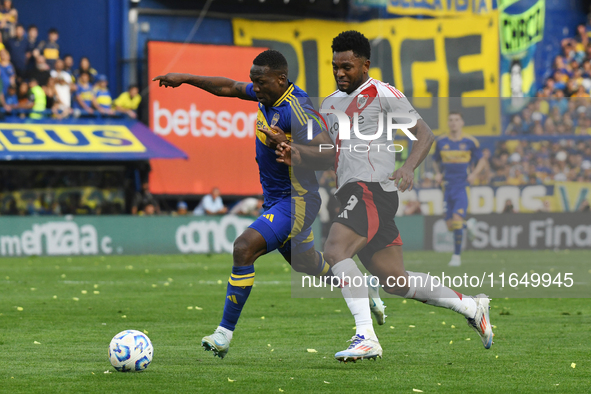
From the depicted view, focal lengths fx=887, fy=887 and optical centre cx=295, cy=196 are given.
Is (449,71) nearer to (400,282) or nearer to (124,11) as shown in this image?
(124,11)

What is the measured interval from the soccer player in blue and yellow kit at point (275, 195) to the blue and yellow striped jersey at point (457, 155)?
8.87 meters

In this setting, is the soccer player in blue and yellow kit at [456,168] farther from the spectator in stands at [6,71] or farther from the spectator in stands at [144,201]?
the spectator in stands at [6,71]

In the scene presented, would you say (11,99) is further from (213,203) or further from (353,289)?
(353,289)

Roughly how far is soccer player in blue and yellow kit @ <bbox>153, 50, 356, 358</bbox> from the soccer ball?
49 cm

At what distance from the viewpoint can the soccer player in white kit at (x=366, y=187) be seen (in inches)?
243

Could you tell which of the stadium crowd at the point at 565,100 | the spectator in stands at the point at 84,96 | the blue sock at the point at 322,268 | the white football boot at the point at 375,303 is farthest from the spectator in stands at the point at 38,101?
the blue sock at the point at 322,268

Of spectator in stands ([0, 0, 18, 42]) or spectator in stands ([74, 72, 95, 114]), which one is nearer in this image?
spectator in stands ([0, 0, 18, 42])

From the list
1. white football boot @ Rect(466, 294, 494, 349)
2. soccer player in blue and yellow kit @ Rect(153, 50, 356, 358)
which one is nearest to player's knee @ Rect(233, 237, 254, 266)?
soccer player in blue and yellow kit @ Rect(153, 50, 356, 358)

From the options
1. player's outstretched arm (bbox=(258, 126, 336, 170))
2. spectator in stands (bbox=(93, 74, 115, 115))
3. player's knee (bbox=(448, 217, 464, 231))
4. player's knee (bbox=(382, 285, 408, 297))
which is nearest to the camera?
player's outstretched arm (bbox=(258, 126, 336, 170))

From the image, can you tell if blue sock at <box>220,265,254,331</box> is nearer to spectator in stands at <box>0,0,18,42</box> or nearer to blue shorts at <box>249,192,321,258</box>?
blue shorts at <box>249,192,321,258</box>

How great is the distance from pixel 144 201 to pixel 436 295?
17.6m

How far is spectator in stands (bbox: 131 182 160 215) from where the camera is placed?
22828 millimetres

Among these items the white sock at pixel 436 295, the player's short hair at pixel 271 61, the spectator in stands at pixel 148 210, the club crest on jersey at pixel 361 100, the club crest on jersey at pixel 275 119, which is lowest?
the spectator in stands at pixel 148 210

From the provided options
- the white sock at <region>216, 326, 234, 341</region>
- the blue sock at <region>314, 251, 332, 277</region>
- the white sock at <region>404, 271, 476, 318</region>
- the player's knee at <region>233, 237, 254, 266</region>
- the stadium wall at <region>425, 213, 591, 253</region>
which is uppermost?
the player's knee at <region>233, 237, 254, 266</region>
